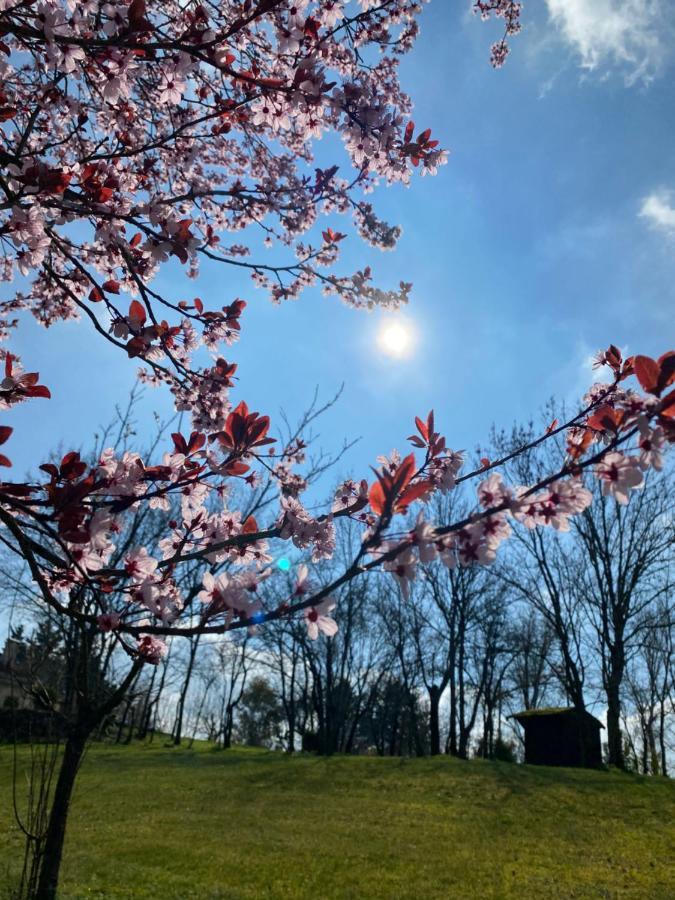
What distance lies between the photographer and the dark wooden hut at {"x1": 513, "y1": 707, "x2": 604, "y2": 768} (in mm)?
19438

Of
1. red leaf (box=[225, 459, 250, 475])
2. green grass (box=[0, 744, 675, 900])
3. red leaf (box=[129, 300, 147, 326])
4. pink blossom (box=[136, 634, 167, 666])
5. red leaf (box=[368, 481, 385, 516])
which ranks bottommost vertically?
green grass (box=[0, 744, 675, 900])

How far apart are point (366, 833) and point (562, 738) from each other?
43.3 ft

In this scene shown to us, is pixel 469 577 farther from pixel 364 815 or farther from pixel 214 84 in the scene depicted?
pixel 214 84

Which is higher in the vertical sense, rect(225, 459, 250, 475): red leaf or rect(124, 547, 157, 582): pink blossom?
rect(225, 459, 250, 475): red leaf

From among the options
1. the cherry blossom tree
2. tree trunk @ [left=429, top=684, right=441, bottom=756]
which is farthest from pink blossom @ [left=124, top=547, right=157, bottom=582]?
tree trunk @ [left=429, top=684, right=441, bottom=756]

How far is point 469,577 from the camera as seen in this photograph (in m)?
25.1

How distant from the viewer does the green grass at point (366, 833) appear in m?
6.95

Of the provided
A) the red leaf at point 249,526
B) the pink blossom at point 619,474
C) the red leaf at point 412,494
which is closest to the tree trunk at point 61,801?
the red leaf at point 249,526

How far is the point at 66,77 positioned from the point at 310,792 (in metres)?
14.9

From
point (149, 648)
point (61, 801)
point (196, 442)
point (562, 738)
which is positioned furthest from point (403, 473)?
point (562, 738)

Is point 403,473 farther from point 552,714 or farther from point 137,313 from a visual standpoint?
point 552,714

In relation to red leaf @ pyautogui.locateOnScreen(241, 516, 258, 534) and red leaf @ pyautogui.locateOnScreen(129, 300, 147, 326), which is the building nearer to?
red leaf @ pyautogui.locateOnScreen(241, 516, 258, 534)

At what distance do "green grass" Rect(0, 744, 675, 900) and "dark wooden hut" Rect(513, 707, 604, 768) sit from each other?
3897mm

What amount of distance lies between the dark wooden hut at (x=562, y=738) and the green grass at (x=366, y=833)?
3897 mm
